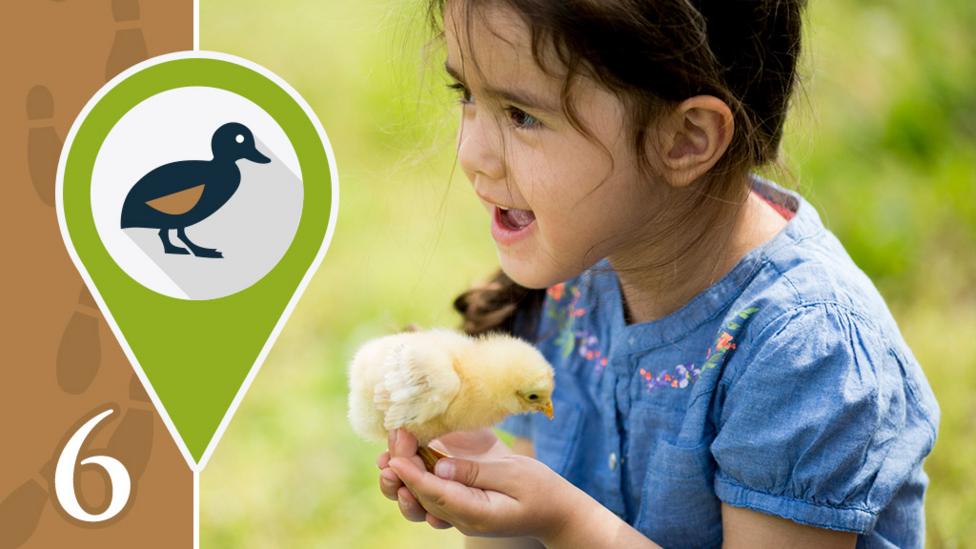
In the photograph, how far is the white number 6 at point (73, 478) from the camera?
2.07 meters

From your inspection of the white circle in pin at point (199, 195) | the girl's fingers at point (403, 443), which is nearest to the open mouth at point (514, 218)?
the girl's fingers at point (403, 443)

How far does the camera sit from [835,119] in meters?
3.36

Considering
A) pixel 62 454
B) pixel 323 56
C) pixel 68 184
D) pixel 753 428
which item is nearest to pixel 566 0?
pixel 753 428

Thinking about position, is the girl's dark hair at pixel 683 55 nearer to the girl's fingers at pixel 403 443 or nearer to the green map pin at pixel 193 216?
the girl's fingers at pixel 403 443

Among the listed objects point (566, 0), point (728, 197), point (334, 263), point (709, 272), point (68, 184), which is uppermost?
point (566, 0)

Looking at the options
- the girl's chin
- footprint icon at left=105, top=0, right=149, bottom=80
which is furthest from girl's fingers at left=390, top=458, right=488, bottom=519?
footprint icon at left=105, top=0, right=149, bottom=80

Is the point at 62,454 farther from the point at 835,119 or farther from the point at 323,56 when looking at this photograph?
the point at 835,119

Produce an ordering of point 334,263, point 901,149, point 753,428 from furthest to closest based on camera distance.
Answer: point 901,149 < point 334,263 < point 753,428

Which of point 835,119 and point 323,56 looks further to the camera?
point 323,56

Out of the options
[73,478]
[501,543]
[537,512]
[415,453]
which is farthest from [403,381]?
[73,478]

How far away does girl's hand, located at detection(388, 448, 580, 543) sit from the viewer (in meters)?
1.35

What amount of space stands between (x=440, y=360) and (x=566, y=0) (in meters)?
0.46

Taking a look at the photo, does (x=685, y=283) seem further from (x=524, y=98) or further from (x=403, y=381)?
(x=403, y=381)

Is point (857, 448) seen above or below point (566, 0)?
below
